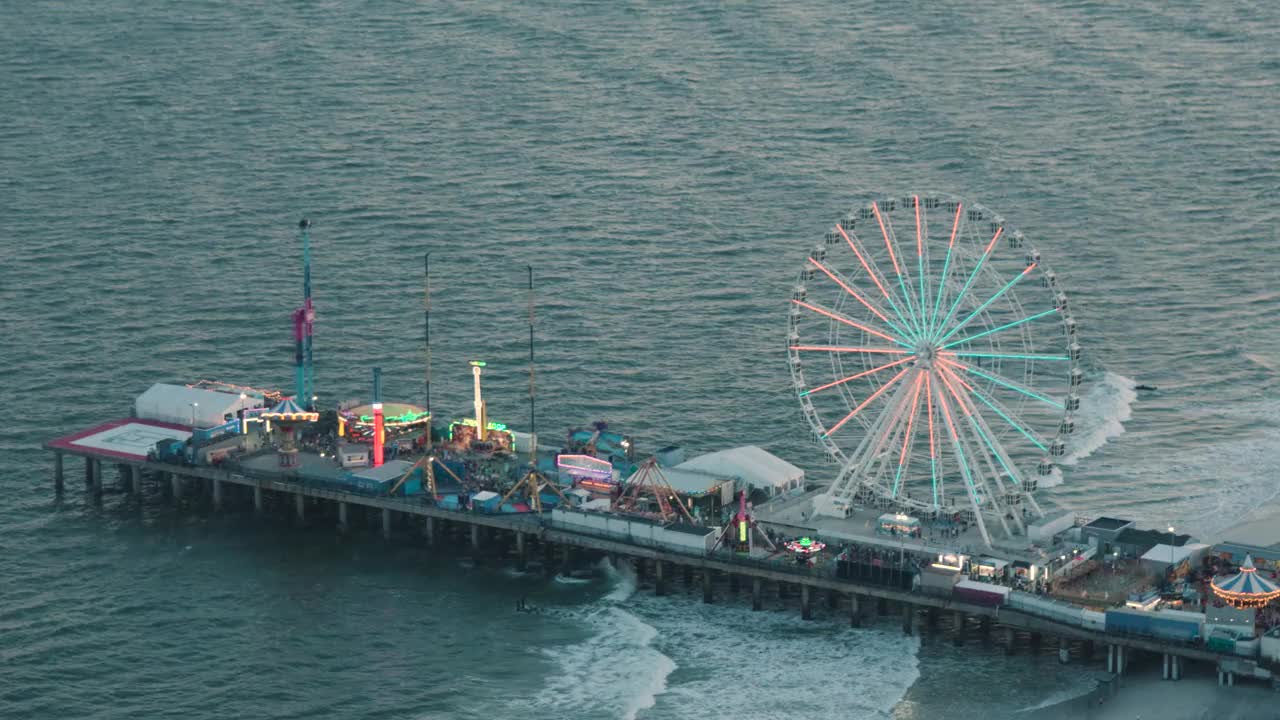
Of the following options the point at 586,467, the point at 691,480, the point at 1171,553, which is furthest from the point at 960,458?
the point at 586,467

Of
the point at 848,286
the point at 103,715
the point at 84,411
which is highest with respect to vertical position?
the point at 848,286

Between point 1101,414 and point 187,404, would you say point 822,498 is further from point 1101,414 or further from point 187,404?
point 187,404

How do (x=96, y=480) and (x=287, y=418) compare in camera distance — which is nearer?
(x=287, y=418)

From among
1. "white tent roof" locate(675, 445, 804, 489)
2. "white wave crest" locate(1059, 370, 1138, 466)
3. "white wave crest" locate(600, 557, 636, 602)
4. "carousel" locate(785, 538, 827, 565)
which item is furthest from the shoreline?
"white wave crest" locate(1059, 370, 1138, 466)

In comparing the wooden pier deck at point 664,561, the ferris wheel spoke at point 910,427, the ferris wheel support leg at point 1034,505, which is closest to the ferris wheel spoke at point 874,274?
the ferris wheel spoke at point 910,427

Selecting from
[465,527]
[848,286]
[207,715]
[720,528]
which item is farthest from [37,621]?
[848,286]

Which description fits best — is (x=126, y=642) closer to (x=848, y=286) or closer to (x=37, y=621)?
(x=37, y=621)

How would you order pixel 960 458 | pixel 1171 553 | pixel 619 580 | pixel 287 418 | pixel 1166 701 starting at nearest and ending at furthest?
pixel 1166 701
pixel 1171 553
pixel 960 458
pixel 619 580
pixel 287 418
